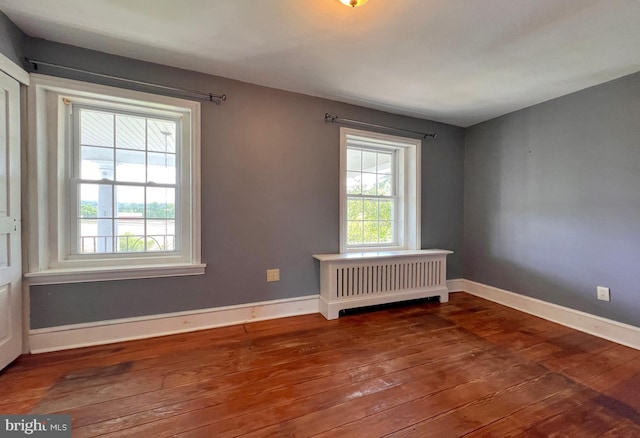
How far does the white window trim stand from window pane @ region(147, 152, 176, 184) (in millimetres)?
226

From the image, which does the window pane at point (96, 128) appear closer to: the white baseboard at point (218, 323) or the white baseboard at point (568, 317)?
the white baseboard at point (218, 323)

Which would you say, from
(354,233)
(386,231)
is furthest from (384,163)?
(354,233)

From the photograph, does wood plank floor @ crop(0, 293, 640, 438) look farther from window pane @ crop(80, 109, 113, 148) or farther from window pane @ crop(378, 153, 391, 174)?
window pane @ crop(378, 153, 391, 174)

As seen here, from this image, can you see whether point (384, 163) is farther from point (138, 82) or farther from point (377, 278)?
point (138, 82)

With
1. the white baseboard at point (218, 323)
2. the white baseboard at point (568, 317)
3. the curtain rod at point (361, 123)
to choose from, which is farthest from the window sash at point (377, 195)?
the white baseboard at point (568, 317)

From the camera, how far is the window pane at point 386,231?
11.1 feet

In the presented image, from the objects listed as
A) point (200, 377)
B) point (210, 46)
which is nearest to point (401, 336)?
point (200, 377)

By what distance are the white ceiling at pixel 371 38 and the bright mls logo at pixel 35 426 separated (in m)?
2.28

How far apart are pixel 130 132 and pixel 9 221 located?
1011 mm

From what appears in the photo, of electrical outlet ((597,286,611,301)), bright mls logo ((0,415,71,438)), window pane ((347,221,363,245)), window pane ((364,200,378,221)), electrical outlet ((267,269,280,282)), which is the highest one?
window pane ((364,200,378,221))

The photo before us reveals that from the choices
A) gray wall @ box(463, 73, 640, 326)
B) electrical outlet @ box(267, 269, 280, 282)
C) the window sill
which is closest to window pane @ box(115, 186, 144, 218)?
the window sill

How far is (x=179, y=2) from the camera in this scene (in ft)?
5.04

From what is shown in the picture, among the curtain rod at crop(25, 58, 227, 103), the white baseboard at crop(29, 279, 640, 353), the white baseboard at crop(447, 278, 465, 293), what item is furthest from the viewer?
the white baseboard at crop(447, 278, 465, 293)

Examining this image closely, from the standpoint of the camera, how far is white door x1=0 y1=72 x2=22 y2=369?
1.65 m
